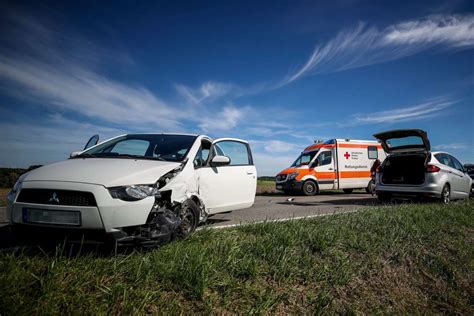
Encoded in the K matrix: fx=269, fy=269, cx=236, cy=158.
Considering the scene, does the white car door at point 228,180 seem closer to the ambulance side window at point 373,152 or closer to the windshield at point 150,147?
the windshield at point 150,147

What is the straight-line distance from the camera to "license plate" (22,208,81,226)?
2.57 metres

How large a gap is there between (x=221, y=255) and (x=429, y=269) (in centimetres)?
260

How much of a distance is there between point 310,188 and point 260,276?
1141 cm

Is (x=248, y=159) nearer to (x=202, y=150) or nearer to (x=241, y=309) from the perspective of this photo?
(x=202, y=150)

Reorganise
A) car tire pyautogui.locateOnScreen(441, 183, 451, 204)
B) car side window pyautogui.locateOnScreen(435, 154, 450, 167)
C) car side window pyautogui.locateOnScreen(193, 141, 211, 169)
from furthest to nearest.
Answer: car side window pyautogui.locateOnScreen(435, 154, 450, 167)
car tire pyautogui.locateOnScreen(441, 183, 451, 204)
car side window pyautogui.locateOnScreen(193, 141, 211, 169)

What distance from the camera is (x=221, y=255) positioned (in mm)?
2742

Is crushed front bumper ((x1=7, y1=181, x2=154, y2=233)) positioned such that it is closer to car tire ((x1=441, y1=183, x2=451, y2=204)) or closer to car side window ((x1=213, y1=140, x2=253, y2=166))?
car side window ((x1=213, y1=140, x2=253, y2=166))

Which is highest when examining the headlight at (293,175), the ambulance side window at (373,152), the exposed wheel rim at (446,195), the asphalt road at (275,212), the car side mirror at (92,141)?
the ambulance side window at (373,152)

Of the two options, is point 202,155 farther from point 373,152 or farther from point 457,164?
point 373,152

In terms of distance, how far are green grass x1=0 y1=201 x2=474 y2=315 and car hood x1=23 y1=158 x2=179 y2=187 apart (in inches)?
29.1

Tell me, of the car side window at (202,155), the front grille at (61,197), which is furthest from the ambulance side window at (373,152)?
the front grille at (61,197)

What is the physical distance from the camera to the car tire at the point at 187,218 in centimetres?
337

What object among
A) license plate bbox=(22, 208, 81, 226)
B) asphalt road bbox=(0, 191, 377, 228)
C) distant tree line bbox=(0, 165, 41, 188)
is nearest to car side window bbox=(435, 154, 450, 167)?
asphalt road bbox=(0, 191, 377, 228)

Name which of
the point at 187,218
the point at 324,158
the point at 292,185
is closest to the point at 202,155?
the point at 187,218
